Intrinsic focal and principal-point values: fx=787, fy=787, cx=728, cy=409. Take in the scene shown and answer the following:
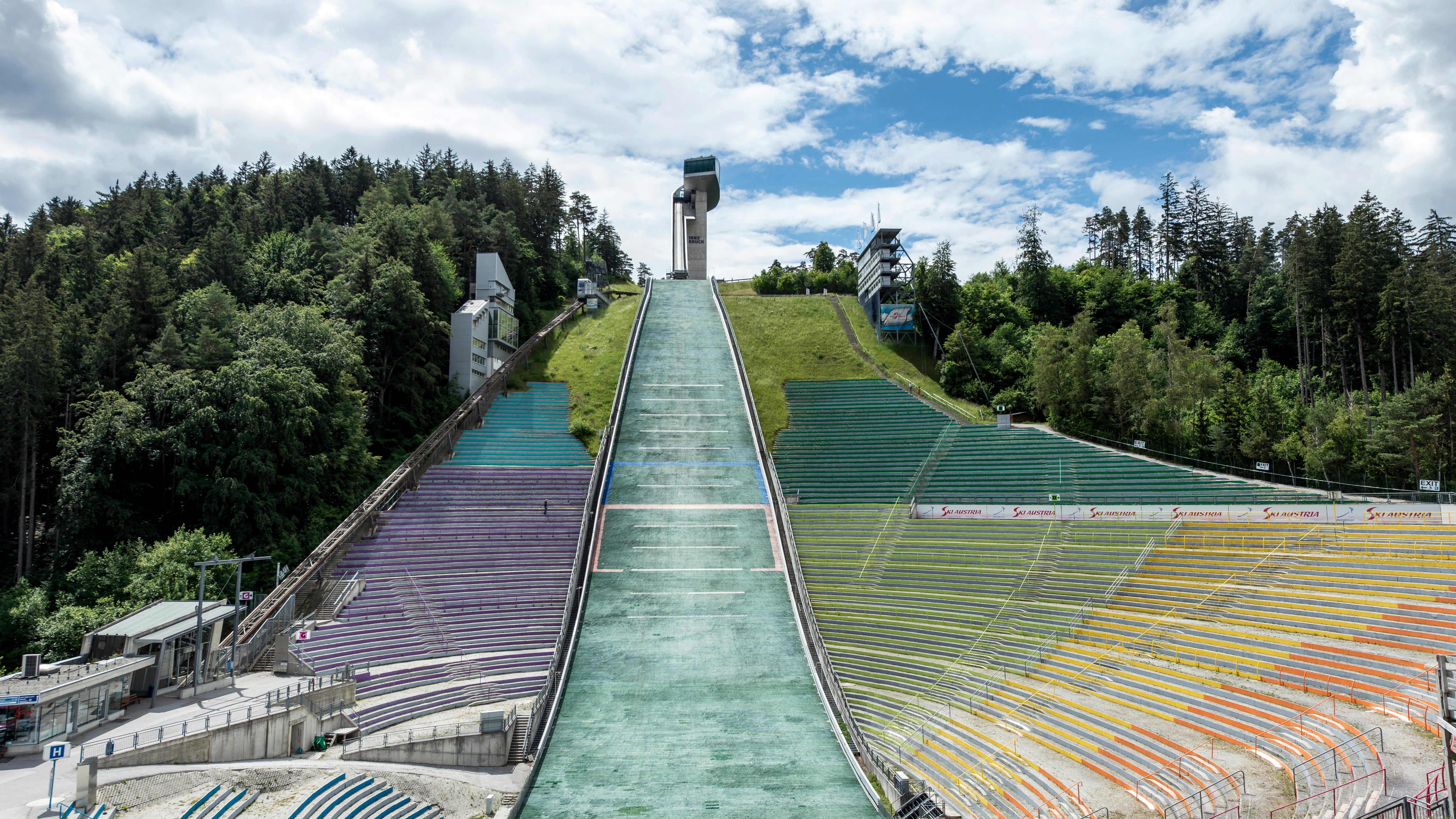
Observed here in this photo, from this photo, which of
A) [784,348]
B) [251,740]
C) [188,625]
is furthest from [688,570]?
[784,348]

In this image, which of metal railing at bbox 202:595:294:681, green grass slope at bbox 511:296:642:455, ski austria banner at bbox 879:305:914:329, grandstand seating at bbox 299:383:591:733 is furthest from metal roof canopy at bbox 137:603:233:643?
ski austria banner at bbox 879:305:914:329

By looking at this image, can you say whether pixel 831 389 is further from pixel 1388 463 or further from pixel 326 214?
pixel 326 214

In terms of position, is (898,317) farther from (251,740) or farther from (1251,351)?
(251,740)

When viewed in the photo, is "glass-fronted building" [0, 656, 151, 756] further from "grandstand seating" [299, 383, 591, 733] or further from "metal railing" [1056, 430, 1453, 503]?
"metal railing" [1056, 430, 1453, 503]

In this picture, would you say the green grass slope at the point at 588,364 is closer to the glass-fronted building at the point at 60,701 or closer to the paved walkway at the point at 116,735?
the paved walkway at the point at 116,735

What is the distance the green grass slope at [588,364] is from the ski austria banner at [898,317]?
15.5m

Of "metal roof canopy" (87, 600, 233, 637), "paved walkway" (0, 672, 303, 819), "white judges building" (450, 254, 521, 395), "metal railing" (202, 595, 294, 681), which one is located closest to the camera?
"paved walkway" (0, 672, 303, 819)

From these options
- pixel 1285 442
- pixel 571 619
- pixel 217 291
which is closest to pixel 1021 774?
pixel 571 619

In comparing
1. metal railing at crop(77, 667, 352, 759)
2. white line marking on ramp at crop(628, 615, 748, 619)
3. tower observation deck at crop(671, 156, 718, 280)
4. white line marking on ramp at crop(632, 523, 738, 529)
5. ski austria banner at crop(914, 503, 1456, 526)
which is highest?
tower observation deck at crop(671, 156, 718, 280)

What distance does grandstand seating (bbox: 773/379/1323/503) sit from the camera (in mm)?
27391

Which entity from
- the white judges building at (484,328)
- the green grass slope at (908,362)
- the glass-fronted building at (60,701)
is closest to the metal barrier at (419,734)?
the glass-fronted building at (60,701)

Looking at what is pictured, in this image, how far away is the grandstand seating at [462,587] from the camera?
20.4 meters

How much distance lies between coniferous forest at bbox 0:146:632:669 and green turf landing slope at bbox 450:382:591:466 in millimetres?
2923

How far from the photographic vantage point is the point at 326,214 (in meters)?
63.2
